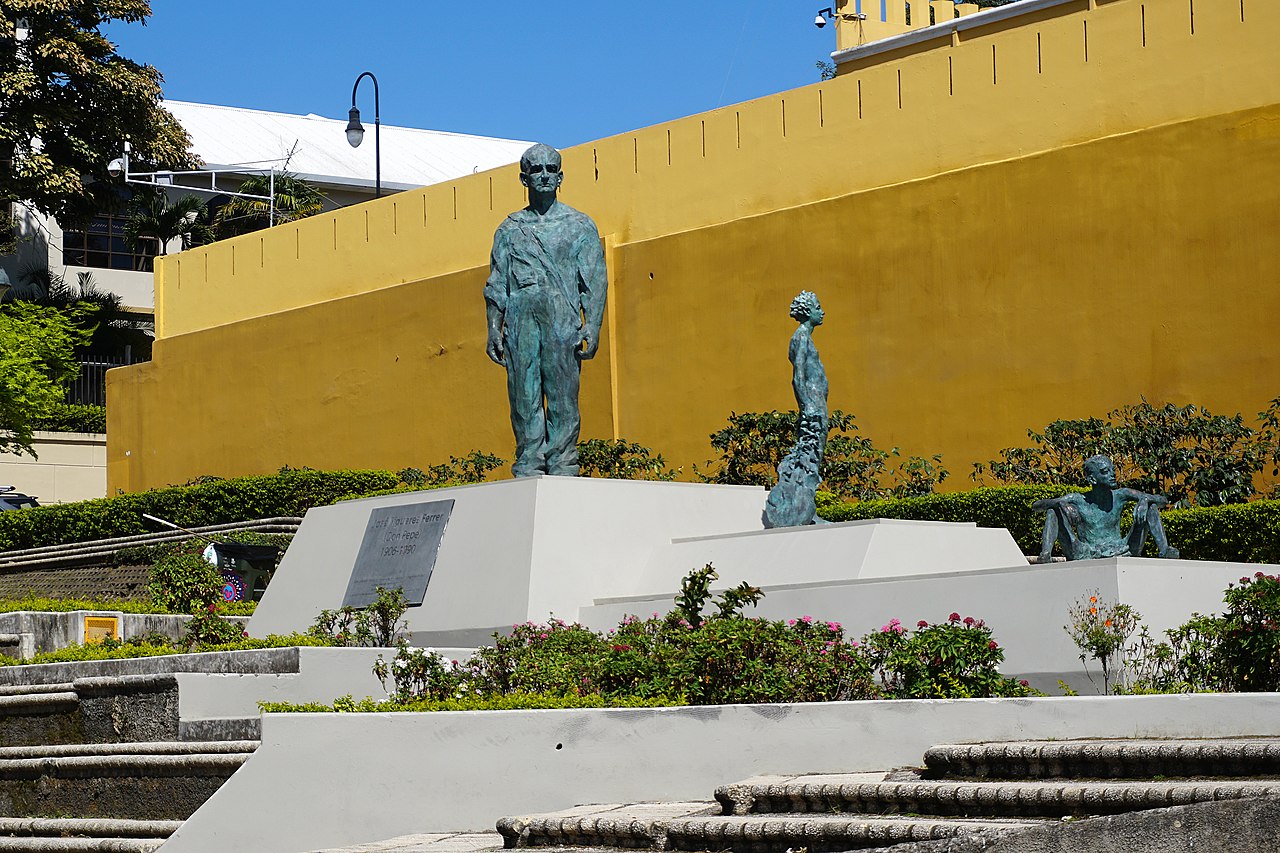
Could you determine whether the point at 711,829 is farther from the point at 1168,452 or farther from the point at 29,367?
the point at 29,367

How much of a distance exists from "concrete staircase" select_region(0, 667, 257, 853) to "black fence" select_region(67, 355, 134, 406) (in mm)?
25119

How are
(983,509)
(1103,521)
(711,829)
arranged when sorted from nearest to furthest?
1. (711,829)
2. (1103,521)
3. (983,509)

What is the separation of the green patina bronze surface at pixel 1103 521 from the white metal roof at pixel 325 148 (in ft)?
99.2

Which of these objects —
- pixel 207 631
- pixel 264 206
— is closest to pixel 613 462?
pixel 207 631

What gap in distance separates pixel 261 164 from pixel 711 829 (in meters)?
33.9

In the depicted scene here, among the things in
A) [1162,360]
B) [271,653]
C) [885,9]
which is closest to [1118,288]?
[1162,360]

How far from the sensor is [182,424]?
28.1 metres

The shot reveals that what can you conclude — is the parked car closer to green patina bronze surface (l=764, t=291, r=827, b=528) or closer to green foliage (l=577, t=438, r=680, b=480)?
green foliage (l=577, t=438, r=680, b=480)

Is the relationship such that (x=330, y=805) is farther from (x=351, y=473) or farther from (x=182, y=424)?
(x=182, y=424)

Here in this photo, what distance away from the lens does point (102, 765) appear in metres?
9.11

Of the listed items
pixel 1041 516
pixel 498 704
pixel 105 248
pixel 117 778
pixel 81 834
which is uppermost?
pixel 105 248

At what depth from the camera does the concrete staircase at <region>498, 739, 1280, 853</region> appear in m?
5.70

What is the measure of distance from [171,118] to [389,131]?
424 inches

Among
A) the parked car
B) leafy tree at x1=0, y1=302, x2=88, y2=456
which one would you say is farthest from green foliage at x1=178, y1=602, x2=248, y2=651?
leafy tree at x1=0, y1=302, x2=88, y2=456
